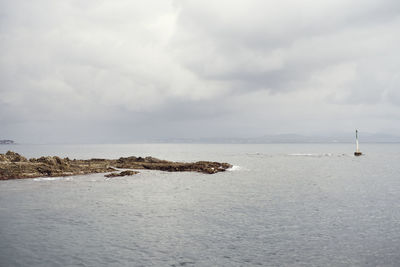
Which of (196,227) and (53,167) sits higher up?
(53,167)

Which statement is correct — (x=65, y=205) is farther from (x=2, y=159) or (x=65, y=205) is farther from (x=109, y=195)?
(x=2, y=159)

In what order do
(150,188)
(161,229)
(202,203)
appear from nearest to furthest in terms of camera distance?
(161,229), (202,203), (150,188)

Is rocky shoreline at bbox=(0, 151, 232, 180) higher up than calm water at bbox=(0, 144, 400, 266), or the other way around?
rocky shoreline at bbox=(0, 151, 232, 180)

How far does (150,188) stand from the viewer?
45.9 meters

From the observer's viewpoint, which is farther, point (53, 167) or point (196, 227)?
point (53, 167)

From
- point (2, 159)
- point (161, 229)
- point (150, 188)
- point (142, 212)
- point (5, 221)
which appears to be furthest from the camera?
point (2, 159)

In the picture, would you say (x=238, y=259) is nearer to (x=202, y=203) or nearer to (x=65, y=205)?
(x=202, y=203)

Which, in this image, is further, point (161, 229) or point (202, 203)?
point (202, 203)

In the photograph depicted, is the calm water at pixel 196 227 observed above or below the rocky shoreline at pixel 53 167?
below

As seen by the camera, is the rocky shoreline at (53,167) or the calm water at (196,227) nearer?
the calm water at (196,227)

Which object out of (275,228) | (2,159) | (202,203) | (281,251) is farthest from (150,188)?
(2,159)

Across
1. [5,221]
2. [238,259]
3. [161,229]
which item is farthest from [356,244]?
[5,221]

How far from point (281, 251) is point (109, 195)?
2598 cm

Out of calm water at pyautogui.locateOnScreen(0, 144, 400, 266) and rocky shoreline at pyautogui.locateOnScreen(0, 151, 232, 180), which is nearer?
calm water at pyautogui.locateOnScreen(0, 144, 400, 266)
